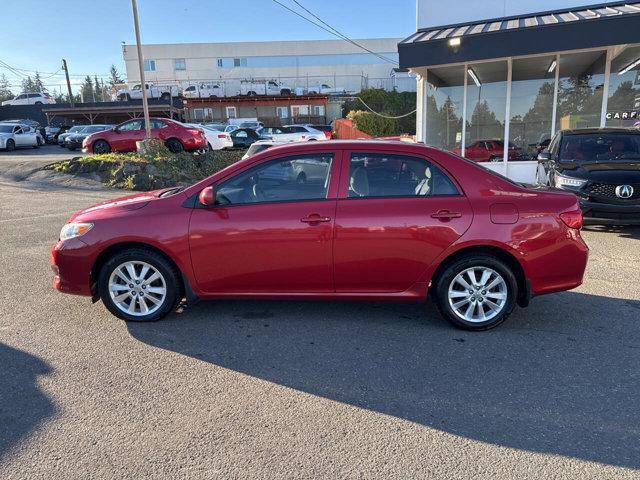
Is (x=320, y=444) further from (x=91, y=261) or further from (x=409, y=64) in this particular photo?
(x=409, y=64)

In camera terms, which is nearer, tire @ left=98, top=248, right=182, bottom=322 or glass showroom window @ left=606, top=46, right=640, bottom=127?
tire @ left=98, top=248, right=182, bottom=322

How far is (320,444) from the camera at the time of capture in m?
2.82

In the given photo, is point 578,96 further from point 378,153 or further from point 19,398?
point 19,398

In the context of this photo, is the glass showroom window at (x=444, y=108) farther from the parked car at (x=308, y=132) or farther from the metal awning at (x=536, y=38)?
the parked car at (x=308, y=132)

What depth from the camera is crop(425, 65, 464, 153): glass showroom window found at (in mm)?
14344

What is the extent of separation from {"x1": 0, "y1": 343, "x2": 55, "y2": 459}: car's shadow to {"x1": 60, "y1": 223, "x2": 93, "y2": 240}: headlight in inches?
41.9

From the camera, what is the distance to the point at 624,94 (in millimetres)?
13047

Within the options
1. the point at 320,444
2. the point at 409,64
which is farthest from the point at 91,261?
the point at 409,64

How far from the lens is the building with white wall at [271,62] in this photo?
59.3 m

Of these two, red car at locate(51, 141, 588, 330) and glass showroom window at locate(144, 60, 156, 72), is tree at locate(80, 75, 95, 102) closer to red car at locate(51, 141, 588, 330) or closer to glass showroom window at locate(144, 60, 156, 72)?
glass showroom window at locate(144, 60, 156, 72)

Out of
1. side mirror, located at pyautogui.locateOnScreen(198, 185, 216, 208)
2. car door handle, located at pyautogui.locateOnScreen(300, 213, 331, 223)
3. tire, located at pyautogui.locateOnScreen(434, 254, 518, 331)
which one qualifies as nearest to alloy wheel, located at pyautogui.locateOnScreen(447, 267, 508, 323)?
tire, located at pyautogui.locateOnScreen(434, 254, 518, 331)

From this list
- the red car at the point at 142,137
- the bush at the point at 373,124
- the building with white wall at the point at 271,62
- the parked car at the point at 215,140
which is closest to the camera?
the red car at the point at 142,137

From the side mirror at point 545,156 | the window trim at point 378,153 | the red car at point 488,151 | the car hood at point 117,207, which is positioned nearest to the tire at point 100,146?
the red car at point 488,151

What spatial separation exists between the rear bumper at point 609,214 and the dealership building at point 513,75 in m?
4.61
